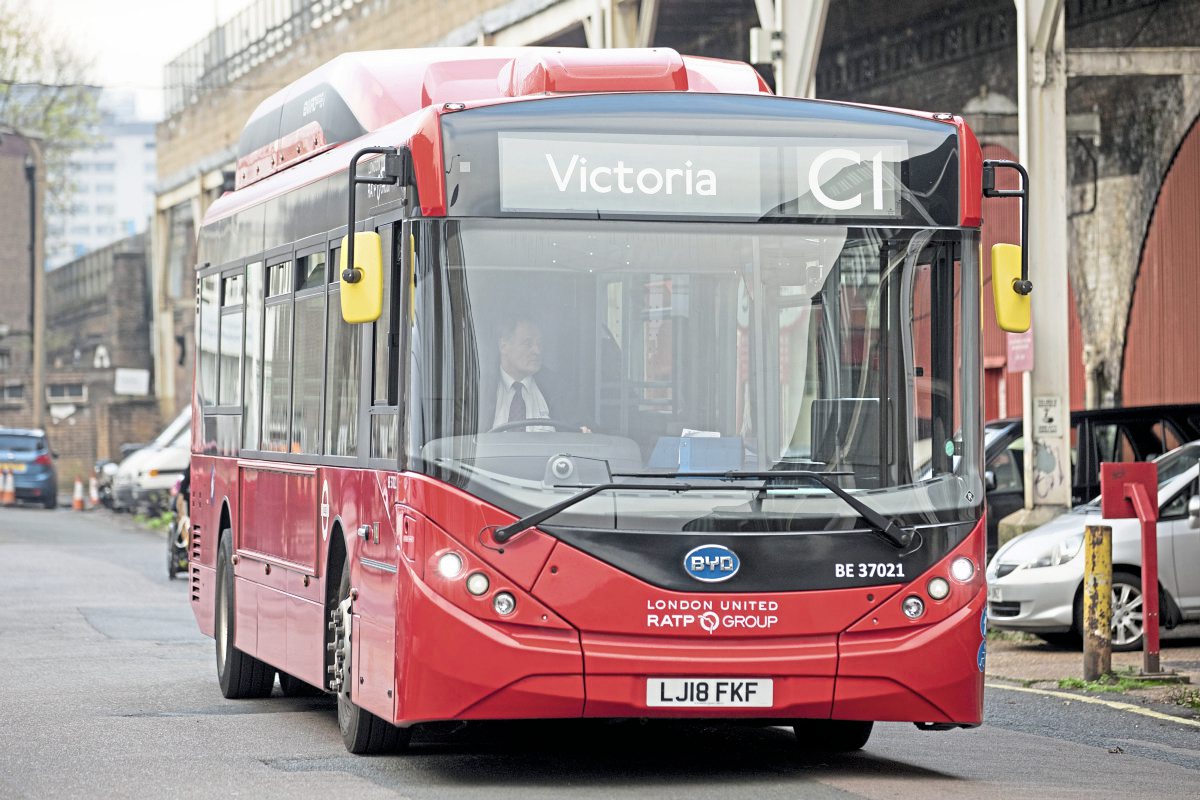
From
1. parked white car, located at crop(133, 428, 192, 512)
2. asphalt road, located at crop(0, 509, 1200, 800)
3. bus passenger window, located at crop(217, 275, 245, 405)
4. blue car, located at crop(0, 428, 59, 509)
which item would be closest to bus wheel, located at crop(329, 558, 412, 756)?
asphalt road, located at crop(0, 509, 1200, 800)

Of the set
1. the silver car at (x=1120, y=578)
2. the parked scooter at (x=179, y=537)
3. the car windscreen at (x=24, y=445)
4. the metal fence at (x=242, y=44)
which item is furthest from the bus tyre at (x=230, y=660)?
the car windscreen at (x=24, y=445)

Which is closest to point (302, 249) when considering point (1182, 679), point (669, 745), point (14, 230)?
point (669, 745)

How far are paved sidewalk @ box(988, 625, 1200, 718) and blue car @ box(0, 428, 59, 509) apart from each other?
1101 inches

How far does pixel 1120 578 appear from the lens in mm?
15773

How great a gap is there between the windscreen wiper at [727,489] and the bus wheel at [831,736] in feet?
5.26

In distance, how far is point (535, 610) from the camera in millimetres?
8375

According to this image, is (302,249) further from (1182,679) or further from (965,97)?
(965,97)

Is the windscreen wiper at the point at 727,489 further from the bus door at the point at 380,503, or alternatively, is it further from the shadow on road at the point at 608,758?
the shadow on road at the point at 608,758

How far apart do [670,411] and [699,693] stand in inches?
43.1

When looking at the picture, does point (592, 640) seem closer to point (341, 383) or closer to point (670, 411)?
point (670, 411)

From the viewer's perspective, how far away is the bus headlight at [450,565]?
8.38 metres

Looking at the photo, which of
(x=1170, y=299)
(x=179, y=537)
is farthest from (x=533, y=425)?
(x=1170, y=299)

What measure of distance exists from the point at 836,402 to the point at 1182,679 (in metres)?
5.90

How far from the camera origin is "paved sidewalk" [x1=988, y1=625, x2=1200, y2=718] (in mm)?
13055
